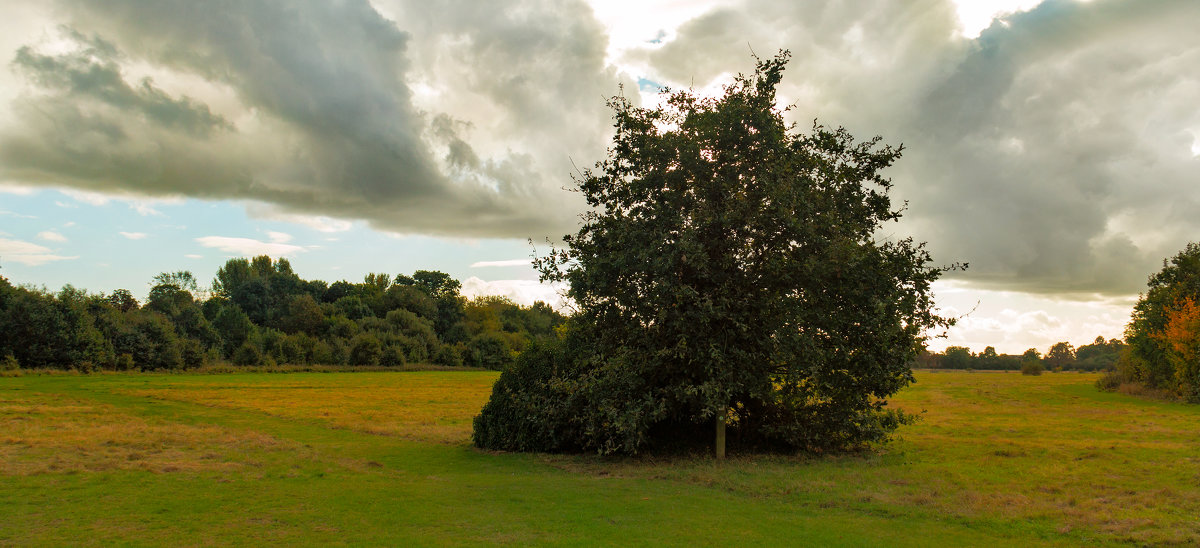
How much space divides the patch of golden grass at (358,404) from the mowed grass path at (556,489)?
2.07 feet

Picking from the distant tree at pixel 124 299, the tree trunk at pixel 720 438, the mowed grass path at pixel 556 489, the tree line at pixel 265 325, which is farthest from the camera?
the distant tree at pixel 124 299

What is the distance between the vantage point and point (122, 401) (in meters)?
39.8

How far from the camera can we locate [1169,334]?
4553 centimetres

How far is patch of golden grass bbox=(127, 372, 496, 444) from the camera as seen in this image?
28375 mm

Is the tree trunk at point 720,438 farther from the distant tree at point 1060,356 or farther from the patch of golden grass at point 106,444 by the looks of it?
the distant tree at point 1060,356

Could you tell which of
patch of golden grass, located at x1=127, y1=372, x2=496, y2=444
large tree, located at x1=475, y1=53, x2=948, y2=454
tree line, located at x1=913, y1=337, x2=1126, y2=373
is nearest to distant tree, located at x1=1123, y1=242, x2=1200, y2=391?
large tree, located at x1=475, y1=53, x2=948, y2=454

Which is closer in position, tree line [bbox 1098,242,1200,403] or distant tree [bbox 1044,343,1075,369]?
tree line [bbox 1098,242,1200,403]

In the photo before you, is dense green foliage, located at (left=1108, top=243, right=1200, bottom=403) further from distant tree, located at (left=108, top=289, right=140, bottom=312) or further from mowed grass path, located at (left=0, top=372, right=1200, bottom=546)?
distant tree, located at (left=108, top=289, right=140, bottom=312)

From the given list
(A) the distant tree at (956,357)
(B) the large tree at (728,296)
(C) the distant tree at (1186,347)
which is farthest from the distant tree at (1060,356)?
(B) the large tree at (728,296)

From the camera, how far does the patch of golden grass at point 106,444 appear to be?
17.7 m

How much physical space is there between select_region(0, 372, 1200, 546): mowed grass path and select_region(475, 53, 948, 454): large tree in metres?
1.47

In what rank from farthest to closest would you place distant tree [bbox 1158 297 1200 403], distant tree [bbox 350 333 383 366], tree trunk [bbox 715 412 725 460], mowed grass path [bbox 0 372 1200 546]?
distant tree [bbox 350 333 383 366], distant tree [bbox 1158 297 1200 403], tree trunk [bbox 715 412 725 460], mowed grass path [bbox 0 372 1200 546]

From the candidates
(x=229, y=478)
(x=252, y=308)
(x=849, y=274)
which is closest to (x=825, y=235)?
(x=849, y=274)

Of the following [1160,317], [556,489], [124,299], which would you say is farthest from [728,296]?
[124,299]
